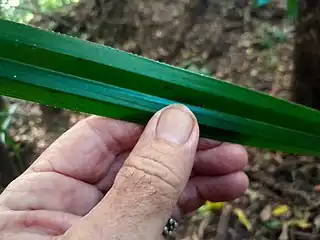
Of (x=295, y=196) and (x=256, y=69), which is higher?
(x=256, y=69)

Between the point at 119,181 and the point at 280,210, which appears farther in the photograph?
the point at 280,210

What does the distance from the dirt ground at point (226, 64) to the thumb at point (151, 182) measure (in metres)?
0.70

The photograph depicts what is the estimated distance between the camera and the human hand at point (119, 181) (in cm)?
65

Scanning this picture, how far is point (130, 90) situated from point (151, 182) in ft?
0.44

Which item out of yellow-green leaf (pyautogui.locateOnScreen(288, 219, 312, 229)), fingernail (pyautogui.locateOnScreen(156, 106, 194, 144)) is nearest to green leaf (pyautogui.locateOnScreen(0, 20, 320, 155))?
fingernail (pyautogui.locateOnScreen(156, 106, 194, 144))

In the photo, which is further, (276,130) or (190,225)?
(190,225)

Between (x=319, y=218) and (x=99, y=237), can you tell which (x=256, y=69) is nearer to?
(x=319, y=218)

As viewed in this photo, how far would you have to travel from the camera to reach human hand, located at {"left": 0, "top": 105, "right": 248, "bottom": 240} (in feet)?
2.13

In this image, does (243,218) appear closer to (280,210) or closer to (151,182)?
(280,210)

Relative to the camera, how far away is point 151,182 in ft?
2.19

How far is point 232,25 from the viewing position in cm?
194

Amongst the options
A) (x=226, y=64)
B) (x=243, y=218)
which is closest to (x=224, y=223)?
(x=243, y=218)

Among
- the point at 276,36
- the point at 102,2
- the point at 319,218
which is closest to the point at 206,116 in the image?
the point at 319,218

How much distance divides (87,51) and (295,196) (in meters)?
0.87
